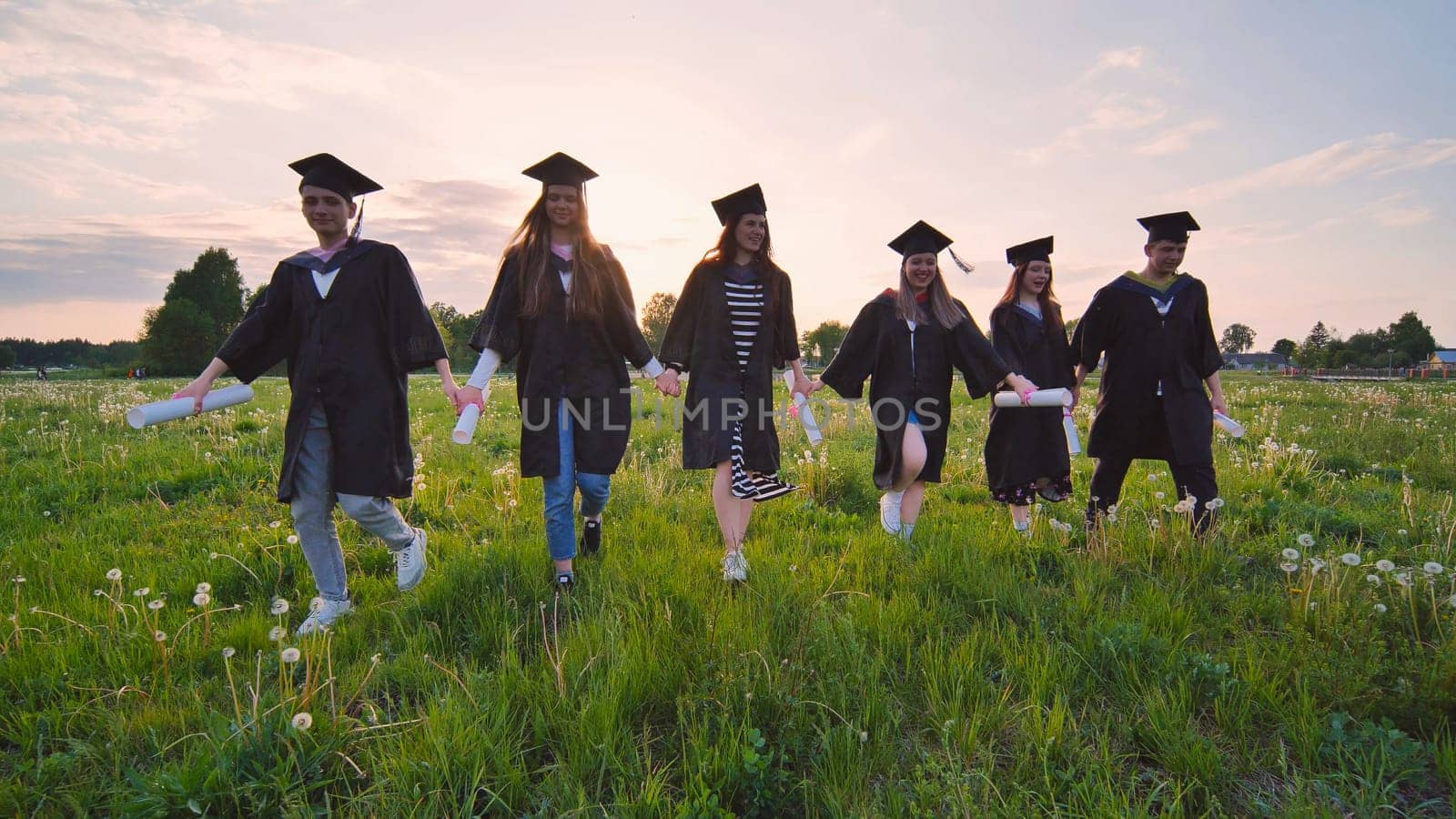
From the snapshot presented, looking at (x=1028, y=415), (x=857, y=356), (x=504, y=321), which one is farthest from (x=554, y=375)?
(x=1028, y=415)

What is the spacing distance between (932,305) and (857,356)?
72 cm

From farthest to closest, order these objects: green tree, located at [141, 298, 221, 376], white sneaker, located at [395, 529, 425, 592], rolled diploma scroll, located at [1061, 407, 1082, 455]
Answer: green tree, located at [141, 298, 221, 376] < rolled diploma scroll, located at [1061, 407, 1082, 455] < white sneaker, located at [395, 529, 425, 592]

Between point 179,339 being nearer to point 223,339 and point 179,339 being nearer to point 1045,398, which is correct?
point 223,339

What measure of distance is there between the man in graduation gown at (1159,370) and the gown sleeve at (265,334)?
232 inches

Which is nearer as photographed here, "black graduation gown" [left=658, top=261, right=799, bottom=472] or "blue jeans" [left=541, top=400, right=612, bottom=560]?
"blue jeans" [left=541, top=400, right=612, bottom=560]

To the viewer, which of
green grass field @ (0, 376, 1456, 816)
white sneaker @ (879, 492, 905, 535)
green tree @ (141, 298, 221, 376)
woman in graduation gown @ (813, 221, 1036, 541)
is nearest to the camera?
green grass field @ (0, 376, 1456, 816)

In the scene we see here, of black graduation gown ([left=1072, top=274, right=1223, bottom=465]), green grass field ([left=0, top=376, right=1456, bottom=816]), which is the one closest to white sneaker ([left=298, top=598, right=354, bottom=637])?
green grass field ([left=0, top=376, right=1456, bottom=816])

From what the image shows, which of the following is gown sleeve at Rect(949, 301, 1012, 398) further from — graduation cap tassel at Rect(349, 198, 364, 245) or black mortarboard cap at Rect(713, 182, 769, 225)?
graduation cap tassel at Rect(349, 198, 364, 245)

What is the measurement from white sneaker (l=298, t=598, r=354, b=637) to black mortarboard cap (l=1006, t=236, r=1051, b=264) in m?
5.60

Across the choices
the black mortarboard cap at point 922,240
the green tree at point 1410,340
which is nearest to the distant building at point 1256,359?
the green tree at point 1410,340

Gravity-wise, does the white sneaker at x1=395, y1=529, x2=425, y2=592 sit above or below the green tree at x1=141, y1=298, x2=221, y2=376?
below

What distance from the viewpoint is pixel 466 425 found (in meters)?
3.77

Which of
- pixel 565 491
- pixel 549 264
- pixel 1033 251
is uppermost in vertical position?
pixel 1033 251

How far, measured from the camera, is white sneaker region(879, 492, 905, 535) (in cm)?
534
